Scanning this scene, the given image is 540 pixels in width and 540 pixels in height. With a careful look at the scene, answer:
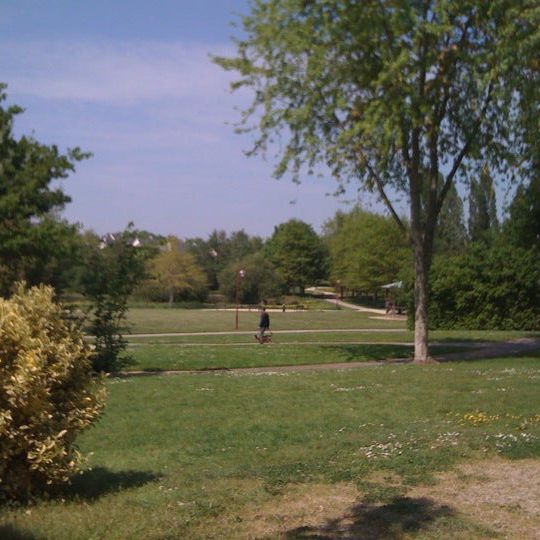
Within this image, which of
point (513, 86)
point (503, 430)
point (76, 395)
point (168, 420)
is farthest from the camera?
point (513, 86)

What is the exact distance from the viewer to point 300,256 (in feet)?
348

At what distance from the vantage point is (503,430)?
9.33 meters

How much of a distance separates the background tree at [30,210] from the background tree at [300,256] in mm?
86639

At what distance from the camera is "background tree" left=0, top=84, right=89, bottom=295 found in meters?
17.4

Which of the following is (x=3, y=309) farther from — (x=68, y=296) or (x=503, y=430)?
(x=68, y=296)

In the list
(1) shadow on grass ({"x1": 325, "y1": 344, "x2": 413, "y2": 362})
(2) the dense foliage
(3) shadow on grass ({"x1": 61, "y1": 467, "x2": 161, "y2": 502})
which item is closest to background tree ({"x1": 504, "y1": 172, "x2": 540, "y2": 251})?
(1) shadow on grass ({"x1": 325, "y1": 344, "x2": 413, "y2": 362})

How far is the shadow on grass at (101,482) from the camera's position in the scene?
274 inches

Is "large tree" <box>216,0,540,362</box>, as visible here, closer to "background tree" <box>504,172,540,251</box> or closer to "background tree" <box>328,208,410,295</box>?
"background tree" <box>504,172,540,251</box>

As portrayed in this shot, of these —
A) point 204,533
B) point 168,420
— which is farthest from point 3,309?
point 168,420

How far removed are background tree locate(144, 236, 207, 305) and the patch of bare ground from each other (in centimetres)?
8236

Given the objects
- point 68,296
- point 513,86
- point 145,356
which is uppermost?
point 513,86

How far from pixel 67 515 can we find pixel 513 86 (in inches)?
645

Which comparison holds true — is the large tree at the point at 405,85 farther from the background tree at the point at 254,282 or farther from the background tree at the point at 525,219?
the background tree at the point at 254,282

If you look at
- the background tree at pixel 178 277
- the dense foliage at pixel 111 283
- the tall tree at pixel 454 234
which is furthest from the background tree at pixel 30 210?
the background tree at pixel 178 277
